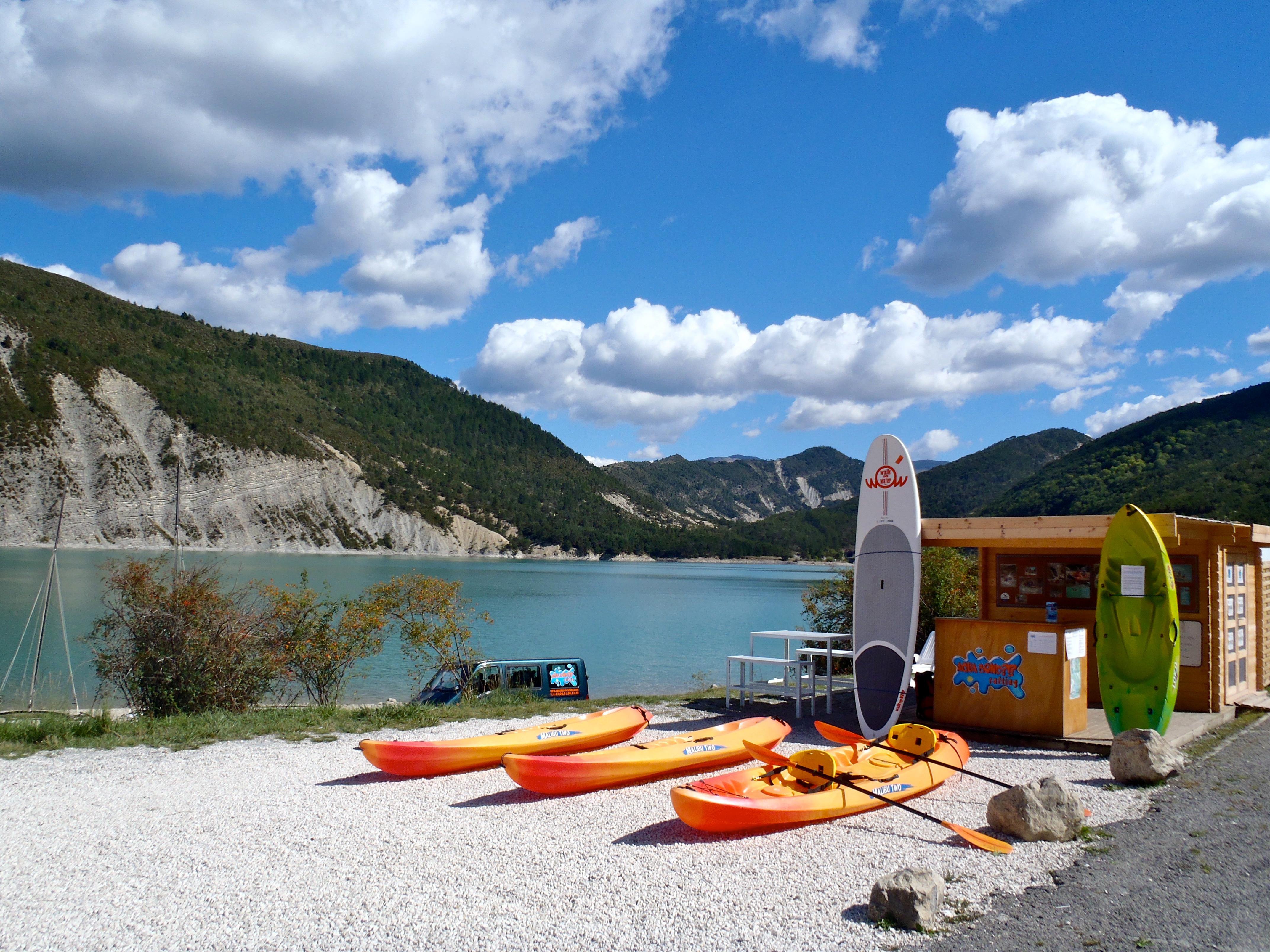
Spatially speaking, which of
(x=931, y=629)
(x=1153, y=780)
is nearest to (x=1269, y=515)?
(x=931, y=629)

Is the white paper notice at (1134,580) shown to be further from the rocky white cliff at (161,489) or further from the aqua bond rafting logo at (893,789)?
the rocky white cliff at (161,489)

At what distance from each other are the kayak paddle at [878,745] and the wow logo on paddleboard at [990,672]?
1.43 meters

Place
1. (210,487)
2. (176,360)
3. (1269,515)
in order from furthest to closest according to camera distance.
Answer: (176,360), (210,487), (1269,515)

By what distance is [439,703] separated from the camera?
45.1ft

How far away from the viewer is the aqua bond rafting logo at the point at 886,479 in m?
10.5

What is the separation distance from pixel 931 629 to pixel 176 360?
338 ft

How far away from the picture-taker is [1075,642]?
9781 millimetres

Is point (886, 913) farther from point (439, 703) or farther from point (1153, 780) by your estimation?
point (439, 703)

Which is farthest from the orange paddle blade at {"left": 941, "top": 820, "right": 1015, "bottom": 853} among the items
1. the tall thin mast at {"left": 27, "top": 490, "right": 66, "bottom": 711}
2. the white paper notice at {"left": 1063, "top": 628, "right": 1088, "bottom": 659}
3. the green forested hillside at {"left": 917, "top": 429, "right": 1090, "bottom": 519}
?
the green forested hillside at {"left": 917, "top": 429, "right": 1090, "bottom": 519}

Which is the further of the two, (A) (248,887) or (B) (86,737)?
(B) (86,737)

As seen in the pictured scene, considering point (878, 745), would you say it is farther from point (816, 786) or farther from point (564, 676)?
point (564, 676)

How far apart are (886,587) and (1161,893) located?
5375 mm

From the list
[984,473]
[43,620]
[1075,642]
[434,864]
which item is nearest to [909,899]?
[434,864]

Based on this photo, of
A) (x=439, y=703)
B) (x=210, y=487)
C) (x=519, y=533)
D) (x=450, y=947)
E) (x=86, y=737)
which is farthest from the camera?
(x=519, y=533)
